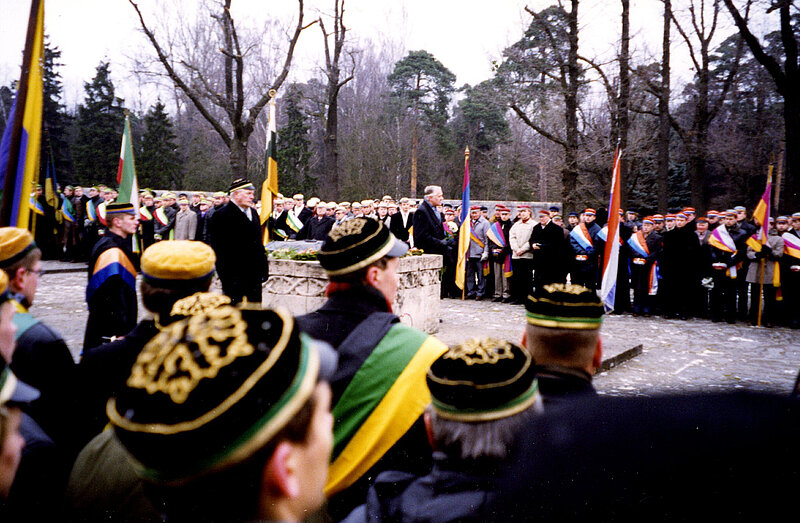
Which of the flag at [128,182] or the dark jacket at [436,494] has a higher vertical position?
the flag at [128,182]

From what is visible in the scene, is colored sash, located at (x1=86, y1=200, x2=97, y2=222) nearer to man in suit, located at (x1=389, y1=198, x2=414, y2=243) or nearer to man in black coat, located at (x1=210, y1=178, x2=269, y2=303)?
man in suit, located at (x1=389, y1=198, x2=414, y2=243)

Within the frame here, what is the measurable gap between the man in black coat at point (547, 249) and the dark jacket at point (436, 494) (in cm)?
1105

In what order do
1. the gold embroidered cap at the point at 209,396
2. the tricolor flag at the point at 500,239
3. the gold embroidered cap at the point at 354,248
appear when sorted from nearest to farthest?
the gold embroidered cap at the point at 209,396 → the gold embroidered cap at the point at 354,248 → the tricolor flag at the point at 500,239

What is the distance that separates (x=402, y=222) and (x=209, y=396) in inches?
485

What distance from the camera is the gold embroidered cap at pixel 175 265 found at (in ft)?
9.71

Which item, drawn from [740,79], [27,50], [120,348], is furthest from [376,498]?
[740,79]

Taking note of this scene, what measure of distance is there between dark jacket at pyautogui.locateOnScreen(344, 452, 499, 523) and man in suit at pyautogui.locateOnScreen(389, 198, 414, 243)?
11.2 m

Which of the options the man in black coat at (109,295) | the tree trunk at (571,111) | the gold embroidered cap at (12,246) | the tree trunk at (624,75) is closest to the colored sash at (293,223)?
the tree trunk at (571,111)

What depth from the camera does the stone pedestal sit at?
7879mm

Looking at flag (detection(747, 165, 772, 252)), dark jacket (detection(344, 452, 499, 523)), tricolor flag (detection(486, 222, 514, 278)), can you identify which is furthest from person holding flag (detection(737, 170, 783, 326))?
dark jacket (detection(344, 452, 499, 523))

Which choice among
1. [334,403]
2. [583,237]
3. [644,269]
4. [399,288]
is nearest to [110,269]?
[334,403]

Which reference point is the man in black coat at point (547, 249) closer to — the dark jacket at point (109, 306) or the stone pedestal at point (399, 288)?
the stone pedestal at point (399, 288)

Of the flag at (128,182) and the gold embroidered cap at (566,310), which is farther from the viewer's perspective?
the flag at (128,182)

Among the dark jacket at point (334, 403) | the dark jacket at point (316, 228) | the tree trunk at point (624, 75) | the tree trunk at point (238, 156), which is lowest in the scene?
the dark jacket at point (334, 403)
